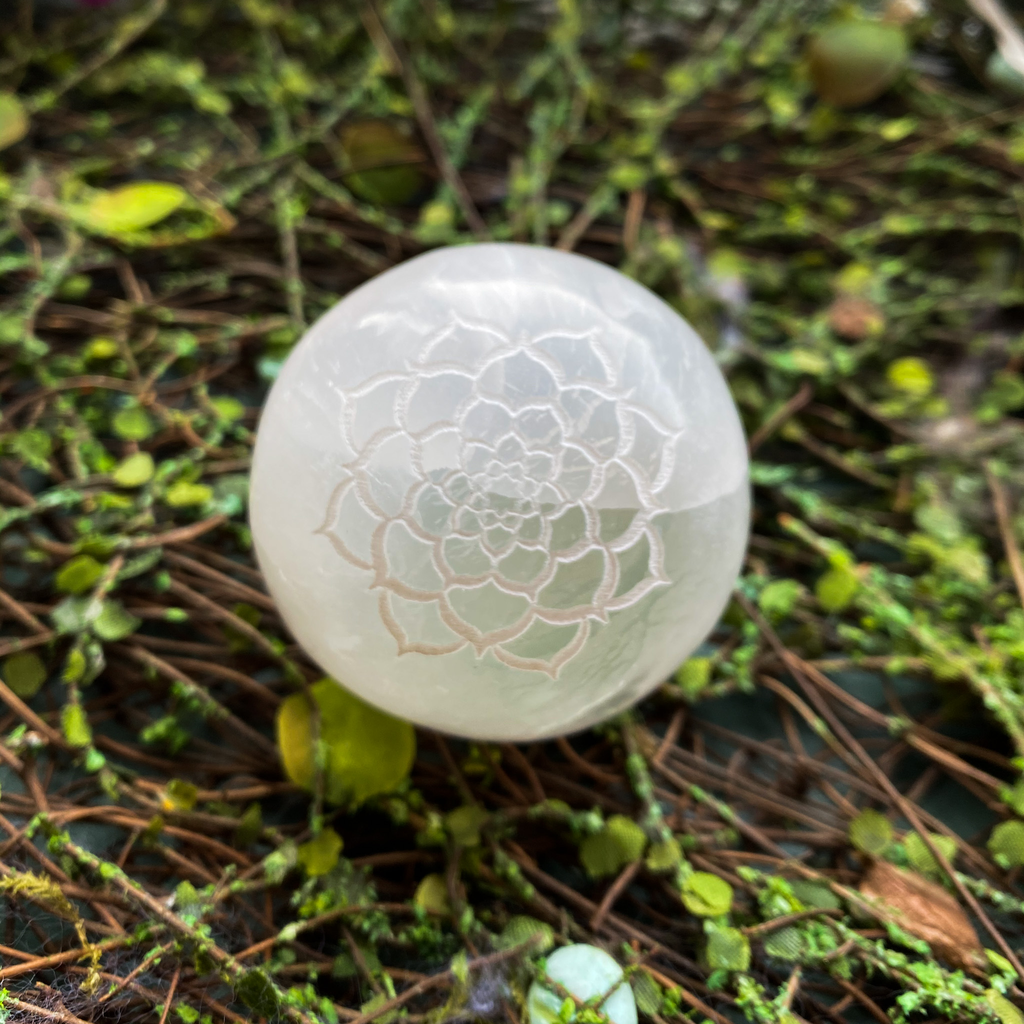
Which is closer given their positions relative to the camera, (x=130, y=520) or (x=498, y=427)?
(x=498, y=427)

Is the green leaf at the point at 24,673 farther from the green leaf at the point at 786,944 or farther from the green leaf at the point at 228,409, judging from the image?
the green leaf at the point at 786,944

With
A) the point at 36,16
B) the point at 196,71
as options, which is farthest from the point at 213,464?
the point at 36,16

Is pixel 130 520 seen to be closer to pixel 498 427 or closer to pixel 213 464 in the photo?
pixel 213 464

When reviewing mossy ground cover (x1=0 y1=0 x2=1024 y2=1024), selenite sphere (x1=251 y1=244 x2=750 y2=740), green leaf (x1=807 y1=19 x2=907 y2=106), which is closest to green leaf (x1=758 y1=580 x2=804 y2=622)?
mossy ground cover (x1=0 y1=0 x2=1024 y2=1024)

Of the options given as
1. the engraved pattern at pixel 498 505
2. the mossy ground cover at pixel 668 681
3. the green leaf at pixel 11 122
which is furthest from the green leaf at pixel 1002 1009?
the green leaf at pixel 11 122

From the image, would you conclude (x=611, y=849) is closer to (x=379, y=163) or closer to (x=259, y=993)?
(x=259, y=993)

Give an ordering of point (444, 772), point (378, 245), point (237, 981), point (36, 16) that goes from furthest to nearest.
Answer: point (36, 16), point (378, 245), point (444, 772), point (237, 981)
